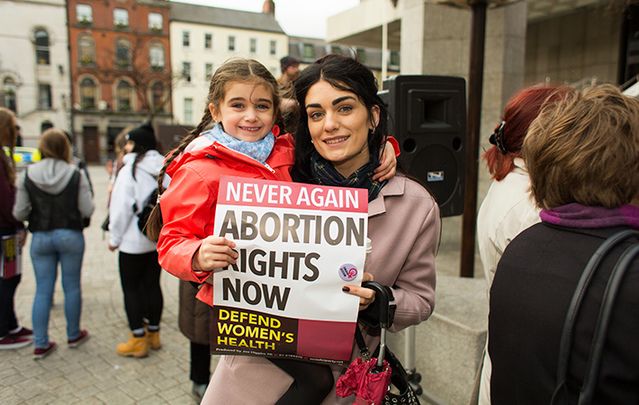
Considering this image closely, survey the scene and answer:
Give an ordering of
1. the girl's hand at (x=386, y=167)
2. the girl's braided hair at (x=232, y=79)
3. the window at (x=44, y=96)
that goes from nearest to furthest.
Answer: the girl's hand at (x=386, y=167)
the girl's braided hair at (x=232, y=79)
the window at (x=44, y=96)

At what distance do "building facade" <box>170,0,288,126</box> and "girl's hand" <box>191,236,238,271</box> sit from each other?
4500 centimetres

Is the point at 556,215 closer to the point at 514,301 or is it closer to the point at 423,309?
the point at 514,301

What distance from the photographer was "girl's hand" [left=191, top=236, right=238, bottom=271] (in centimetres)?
149

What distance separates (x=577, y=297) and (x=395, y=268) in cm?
64

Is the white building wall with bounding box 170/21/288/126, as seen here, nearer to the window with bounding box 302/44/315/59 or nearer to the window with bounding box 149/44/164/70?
the window with bounding box 149/44/164/70

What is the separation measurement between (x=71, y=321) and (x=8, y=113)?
2.05m

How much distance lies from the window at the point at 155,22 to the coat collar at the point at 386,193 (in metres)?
50.1

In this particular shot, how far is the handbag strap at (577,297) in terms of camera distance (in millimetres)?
1119

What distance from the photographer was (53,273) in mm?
4406

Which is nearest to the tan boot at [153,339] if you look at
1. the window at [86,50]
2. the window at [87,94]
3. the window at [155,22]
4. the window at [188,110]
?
the window at [87,94]

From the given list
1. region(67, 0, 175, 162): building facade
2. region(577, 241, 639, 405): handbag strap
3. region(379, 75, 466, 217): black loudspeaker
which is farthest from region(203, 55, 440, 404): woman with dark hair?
region(67, 0, 175, 162): building facade

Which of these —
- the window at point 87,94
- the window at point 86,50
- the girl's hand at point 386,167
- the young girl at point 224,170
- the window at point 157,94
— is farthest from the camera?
the window at point 157,94

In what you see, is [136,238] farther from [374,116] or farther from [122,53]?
[122,53]

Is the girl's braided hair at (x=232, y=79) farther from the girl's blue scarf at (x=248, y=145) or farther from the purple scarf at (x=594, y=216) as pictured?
the purple scarf at (x=594, y=216)
